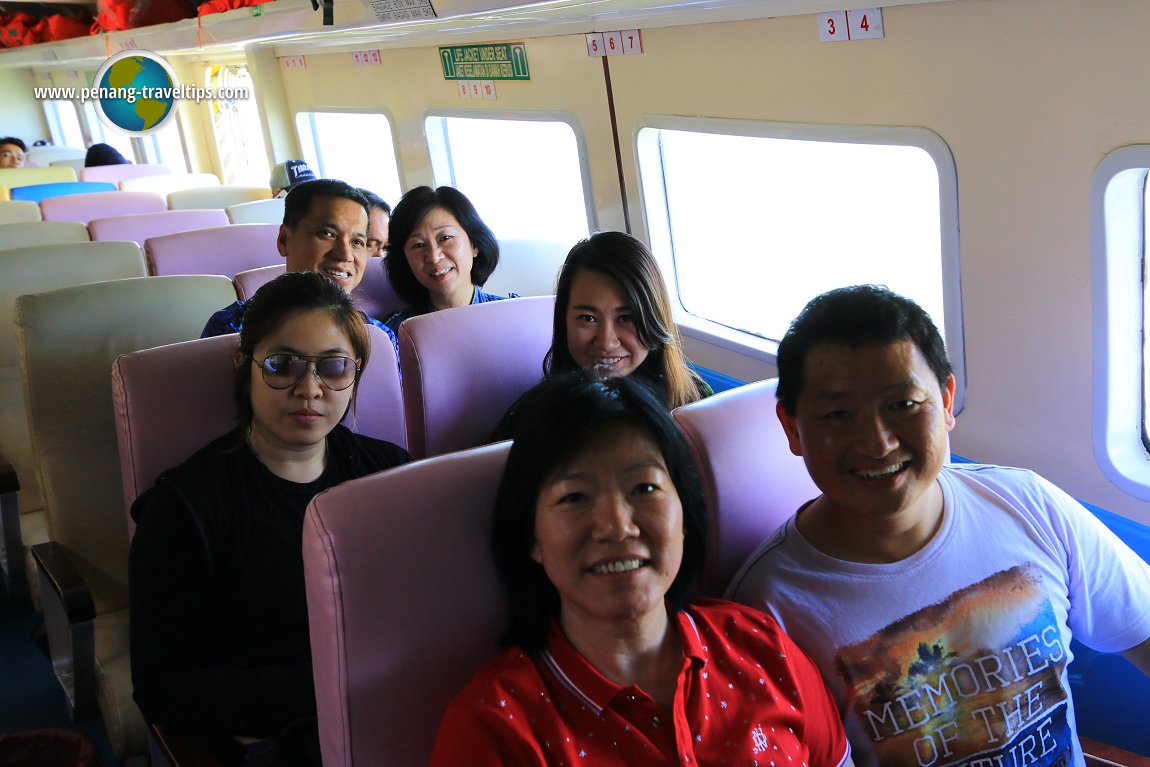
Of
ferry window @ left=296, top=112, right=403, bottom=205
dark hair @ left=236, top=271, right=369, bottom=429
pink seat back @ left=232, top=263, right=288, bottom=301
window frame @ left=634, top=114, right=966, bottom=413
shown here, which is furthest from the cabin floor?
ferry window @ left=296, top=112, right=403, bottom=205

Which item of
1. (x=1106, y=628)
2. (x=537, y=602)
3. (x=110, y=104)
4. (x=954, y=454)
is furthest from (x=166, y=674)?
(x=110, y=104)

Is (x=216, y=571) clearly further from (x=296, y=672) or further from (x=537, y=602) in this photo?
(x=537, y=602)

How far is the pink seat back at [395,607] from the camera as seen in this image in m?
1.41

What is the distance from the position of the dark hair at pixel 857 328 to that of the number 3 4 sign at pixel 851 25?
101 cm

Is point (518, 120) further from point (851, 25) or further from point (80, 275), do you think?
point (851, 25)

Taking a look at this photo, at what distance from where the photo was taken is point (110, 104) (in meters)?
5.84

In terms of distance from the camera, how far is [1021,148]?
6.92 ft

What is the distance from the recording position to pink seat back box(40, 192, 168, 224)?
5.61 m

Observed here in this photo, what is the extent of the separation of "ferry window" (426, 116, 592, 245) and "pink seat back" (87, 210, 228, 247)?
1.13 m

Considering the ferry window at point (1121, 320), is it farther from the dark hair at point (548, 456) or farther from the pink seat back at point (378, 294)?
the pink seat back at point (378, 294)

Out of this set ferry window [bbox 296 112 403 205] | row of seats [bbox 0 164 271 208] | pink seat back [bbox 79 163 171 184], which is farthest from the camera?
pink seat back [bbox 79 163 171 184]

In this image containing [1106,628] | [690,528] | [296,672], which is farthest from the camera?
[296,672]

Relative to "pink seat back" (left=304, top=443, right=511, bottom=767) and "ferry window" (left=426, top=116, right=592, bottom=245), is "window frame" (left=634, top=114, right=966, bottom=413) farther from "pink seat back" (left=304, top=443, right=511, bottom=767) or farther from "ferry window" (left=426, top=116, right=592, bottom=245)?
"pink seat back" (left=304, top=443, right=511, bottom=767)

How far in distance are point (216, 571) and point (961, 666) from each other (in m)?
1.22
